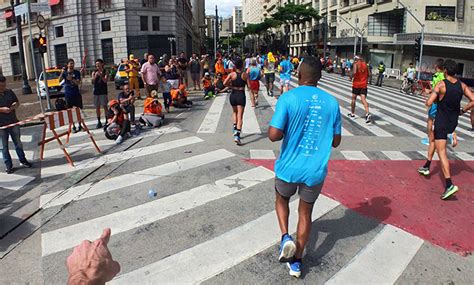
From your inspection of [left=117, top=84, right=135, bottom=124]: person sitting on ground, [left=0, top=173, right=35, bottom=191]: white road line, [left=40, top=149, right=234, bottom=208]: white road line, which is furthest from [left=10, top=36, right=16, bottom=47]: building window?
[left=40, top=149, right=234, bottom=208]: white road line

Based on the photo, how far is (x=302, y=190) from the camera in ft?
11.7

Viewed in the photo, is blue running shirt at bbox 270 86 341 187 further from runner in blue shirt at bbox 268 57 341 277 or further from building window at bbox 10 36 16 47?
building window at bbox 10 36 16 47

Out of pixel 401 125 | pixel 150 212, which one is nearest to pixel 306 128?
pixel 150 212

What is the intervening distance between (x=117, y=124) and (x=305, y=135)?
22.4ft

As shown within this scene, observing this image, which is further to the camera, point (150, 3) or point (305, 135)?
point (150, 3)

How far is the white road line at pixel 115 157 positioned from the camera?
720 centimetres

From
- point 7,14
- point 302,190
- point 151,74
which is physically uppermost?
point 7,14

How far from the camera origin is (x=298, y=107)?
134 inches

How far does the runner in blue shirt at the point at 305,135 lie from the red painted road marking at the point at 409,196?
1865 millimetres

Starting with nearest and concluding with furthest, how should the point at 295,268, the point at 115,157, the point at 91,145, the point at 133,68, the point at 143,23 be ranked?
1. the point at 295,268
2. the point at 115,157
3. the point at 91,145
4. the point at 133,68
5. the point at 143,23

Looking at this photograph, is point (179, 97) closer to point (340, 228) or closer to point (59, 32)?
point (340, 228)

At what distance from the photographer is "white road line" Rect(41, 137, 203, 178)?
23.6ft

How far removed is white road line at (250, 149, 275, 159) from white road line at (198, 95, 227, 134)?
214cm

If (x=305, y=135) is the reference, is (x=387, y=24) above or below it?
above
